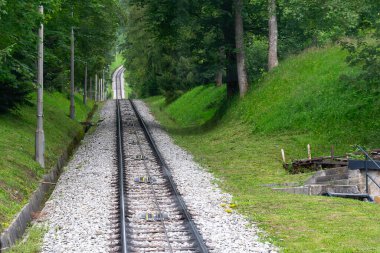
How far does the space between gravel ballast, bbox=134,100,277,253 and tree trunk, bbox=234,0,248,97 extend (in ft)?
46.2

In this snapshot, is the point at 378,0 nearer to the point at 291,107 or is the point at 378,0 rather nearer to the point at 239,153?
the point at 239,153

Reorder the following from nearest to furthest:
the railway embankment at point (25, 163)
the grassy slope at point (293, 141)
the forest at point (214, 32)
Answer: the grassy slope at point (293, 141) < the railway embankment at point (25, 163) < the forest at point (214, 32)

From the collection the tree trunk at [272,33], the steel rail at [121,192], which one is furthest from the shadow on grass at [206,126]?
the steel rail at [121,192]

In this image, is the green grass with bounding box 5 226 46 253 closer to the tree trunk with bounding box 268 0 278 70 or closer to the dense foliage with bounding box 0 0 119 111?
the dense foliage with bounding box 0 0 119 111

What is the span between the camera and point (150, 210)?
17312 millimetres

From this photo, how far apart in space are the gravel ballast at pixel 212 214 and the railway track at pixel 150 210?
27 cm

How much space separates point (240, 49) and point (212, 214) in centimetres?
2457

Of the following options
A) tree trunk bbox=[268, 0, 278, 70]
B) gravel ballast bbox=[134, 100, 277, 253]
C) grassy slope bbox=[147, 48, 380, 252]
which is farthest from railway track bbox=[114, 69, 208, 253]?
tree trunk bbox=[268, 0, 278, 70]

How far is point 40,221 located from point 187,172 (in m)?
8.84

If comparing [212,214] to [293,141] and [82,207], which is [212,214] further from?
[293,141]

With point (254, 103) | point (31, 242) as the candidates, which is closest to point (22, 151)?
point (31, 242)

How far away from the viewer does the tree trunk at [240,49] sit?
131ft

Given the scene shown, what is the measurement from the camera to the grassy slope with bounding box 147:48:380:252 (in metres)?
14.9

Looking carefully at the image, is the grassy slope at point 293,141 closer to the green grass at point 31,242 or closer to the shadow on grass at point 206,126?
the shadow on grass at point 206,126
